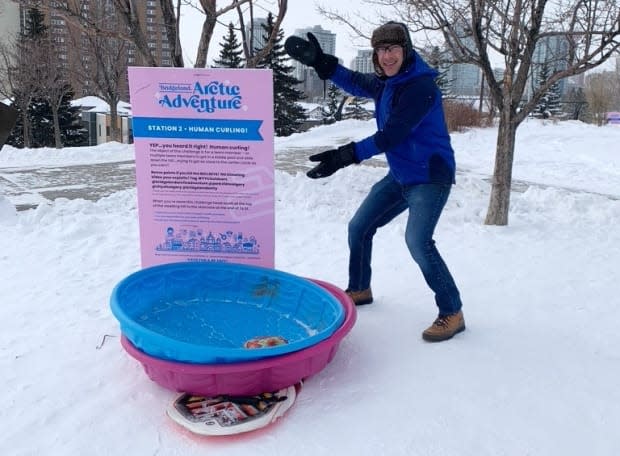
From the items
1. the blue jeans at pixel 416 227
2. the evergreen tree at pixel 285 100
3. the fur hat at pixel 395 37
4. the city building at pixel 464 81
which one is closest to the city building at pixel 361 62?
the blue jeans at pixel 416 227

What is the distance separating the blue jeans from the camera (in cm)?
304

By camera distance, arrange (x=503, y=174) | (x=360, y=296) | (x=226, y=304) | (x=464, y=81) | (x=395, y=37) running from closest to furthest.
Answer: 1. (x=395, y=37)
2. (x=226, y=304)
3. (x=360, y=296)
4. (x=503, y=174)
5. (x=464, y=81)

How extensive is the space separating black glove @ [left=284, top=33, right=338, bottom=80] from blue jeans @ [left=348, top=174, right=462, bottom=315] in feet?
2.50

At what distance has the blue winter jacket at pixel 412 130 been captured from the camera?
9.35 ft

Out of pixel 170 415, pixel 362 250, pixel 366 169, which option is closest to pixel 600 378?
pixel 362 250

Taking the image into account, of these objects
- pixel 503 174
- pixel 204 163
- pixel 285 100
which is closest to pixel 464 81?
pixel 285 100

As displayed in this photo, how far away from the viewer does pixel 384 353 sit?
9.91 feet

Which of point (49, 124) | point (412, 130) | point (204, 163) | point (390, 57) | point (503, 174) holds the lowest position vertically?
point (49, 124)

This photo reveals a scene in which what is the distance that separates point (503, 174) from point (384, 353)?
366 centimetres

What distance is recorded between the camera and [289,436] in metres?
2.27

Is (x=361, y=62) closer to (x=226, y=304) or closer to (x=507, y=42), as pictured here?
(x=507, y=42)

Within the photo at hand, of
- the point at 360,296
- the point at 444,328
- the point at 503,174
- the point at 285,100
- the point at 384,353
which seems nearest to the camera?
the point at 384,353

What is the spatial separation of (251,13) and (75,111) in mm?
30438

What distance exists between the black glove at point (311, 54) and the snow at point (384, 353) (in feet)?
5.02
